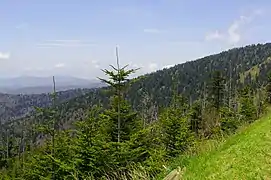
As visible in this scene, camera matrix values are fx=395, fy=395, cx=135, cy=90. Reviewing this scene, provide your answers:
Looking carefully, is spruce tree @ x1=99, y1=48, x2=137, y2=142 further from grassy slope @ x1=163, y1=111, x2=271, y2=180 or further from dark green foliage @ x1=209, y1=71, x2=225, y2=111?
dark green foliage @ x1=209, y1=71, x2=225, y2=111

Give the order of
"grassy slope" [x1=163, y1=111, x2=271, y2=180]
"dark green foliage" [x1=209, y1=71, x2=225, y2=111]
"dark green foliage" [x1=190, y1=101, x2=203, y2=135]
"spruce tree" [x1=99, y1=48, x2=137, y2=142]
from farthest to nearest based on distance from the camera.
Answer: "dark green foliage" [x1=209, y1=71, x2=225, y2=111], "dark green foliage" [x1=190, y1=101, x2=203, y2=135], "spruce tree" [x1=99, y1=48, x2=137, y2=142], "grassy slope" [x1=163, y1=111, x2=271, y2=180]

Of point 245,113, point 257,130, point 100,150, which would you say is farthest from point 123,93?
point 245,113

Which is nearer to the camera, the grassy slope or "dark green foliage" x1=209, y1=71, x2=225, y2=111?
the grassy slope

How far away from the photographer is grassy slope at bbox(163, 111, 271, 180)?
25.5ft

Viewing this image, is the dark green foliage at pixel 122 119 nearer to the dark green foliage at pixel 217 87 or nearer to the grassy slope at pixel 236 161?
the grassy slope at pixel 236 161

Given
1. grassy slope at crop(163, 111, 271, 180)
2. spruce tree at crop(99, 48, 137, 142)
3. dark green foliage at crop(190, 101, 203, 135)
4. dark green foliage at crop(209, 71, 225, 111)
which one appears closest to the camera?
grassy slope at crop(163, 111, 271, 180)

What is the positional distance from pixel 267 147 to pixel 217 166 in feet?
5.10

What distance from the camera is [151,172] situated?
396 inches

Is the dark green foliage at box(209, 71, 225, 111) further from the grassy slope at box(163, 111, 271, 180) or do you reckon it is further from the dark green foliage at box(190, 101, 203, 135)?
the grassy slope at box(163, 111, 271, 180)

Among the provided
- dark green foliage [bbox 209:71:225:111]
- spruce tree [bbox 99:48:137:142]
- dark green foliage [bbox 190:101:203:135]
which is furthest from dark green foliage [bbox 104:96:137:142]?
dark green foliage [bbox 209:71:225:111]

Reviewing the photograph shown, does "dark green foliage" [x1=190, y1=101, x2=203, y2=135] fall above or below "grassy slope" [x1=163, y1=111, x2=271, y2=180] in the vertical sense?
below

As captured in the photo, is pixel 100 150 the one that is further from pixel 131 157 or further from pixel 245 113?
pixel 245 113

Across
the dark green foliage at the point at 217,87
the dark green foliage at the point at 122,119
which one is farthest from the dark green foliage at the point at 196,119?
the dark green foliage at the point at 122,119

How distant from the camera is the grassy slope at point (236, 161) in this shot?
7785 mm
